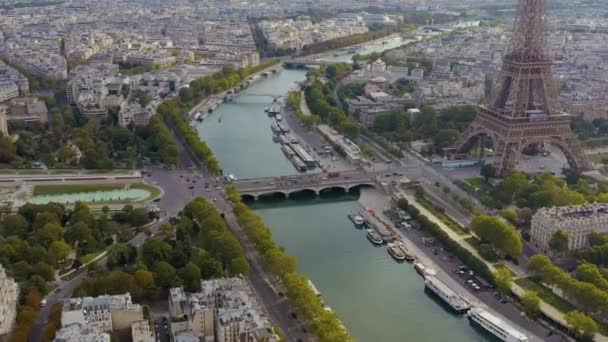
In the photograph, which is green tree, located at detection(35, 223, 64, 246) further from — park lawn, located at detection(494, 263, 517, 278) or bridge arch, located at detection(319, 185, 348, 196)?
park lawn, located at detection(494, 263, 517, 278)

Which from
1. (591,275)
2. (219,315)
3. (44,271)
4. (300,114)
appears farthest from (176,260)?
(300,114)

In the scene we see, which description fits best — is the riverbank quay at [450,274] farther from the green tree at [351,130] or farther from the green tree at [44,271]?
the green tree at [44,271]

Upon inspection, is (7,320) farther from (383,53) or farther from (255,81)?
(383,53)

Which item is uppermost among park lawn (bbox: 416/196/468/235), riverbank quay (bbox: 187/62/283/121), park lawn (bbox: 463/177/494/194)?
park lawn (bbox: 463/177/494/194)

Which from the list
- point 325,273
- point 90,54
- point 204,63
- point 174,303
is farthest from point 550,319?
point 90,54

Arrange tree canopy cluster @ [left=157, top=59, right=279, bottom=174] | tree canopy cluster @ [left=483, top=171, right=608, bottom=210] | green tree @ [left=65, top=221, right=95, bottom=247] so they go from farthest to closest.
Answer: tree canopy cluster @ [left=157, top=59, right=279, bottom=174], tree canopy cluster @ [left=483, top=171, right=608, bottom=210], green tree @ [left=65, top=221, right=95, bottom=247]

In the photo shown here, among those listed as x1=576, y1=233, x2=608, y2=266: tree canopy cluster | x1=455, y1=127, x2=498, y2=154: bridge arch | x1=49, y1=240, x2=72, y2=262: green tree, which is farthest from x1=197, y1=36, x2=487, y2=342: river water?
x1=49, y1=240, x2=72, y2=262: green tree

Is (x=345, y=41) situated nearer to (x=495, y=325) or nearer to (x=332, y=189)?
(x=332, y=189)
